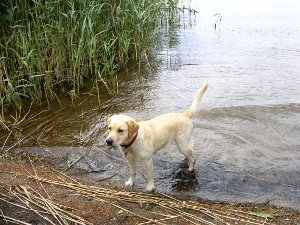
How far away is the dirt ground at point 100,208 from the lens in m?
3.52

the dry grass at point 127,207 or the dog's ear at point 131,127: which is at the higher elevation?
the dog's ear at point 131,127

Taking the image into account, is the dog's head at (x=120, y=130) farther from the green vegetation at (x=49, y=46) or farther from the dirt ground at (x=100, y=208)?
the green vegetation at (x=49, y=46)

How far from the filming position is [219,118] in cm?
675

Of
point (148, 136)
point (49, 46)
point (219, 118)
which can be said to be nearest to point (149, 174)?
point (148, 136)

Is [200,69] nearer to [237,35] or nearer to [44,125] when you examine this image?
[237,35]

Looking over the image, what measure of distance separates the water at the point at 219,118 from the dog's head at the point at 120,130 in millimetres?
870

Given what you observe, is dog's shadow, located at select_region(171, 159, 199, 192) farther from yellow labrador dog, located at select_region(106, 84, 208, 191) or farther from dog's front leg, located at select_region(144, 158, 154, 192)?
dog's front leg, located at select_region(144, 158, 154, 192)

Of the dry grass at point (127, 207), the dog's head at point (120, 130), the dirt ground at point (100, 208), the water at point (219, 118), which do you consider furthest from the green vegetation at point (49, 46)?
the dog's head at point (120, 130)

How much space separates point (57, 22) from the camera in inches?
274

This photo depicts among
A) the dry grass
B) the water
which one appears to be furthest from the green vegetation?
the dry grass

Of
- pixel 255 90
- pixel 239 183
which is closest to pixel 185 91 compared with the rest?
pixel 255 90

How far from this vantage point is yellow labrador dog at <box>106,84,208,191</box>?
407 centimetres

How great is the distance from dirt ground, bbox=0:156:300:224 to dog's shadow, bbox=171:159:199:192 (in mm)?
343

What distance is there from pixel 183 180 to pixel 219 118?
2.21 metres
